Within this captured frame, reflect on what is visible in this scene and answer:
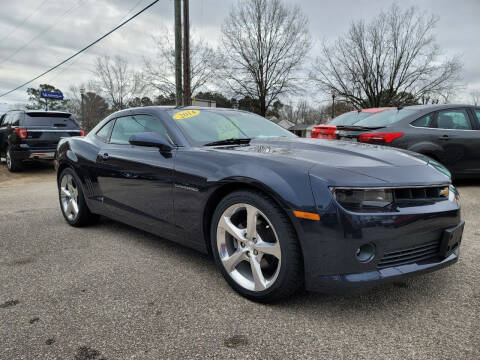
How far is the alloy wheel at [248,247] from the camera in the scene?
83.4 inches

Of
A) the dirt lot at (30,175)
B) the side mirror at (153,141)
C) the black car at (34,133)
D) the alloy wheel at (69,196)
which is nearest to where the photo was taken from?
the side mirror at (153,141)

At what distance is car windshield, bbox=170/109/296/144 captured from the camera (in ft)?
9.48

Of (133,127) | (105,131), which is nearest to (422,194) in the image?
(133,127)

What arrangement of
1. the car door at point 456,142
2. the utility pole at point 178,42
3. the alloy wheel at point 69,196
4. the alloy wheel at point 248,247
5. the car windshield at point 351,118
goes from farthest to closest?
the utility pole at point 178,42 → the car windshield at point 351,118 → the car door at point 456,142 → the alloy wheel at point 69,196 → the alloy wheel at point 248,247

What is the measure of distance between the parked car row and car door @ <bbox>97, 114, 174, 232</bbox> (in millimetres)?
3450

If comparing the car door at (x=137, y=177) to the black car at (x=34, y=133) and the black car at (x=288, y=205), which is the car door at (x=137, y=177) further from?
the black car at (x=34, y=133)

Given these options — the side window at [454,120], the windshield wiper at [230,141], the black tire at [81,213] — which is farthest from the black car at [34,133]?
the side window at [454,120]

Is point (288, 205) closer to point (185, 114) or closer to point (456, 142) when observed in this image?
point (185, 114)

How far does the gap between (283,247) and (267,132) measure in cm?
158

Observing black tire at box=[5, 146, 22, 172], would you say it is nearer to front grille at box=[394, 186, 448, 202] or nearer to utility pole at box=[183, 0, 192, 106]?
utility pole at box=[183, 0, 192, 106]

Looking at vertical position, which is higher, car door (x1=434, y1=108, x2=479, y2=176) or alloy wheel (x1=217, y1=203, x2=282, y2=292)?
car door (x1=434, y1=108, x2=479, y2=176)

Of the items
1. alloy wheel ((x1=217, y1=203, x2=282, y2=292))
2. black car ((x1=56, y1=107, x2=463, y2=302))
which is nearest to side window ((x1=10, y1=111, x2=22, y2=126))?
black car ((x1=56, y1=107, x2=463, y2=302))

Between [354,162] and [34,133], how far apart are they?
923 cm

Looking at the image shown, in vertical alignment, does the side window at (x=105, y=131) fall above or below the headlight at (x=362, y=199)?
above
